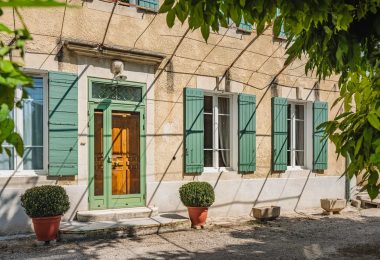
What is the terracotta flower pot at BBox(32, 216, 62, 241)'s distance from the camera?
6219 millimetres

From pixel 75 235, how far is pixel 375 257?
15.3 feet

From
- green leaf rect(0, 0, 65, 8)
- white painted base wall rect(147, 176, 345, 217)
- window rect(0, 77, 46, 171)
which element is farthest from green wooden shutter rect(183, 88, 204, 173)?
green leaf rect(0, 0, 65, 8)

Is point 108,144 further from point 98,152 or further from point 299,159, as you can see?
point 299,159

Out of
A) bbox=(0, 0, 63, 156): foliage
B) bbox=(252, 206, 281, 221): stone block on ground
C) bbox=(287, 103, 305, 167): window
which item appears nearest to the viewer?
bbox=(0, 0, 63, 156): foliage

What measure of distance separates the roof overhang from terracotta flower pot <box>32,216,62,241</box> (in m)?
3.02

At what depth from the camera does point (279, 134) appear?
32.8ft

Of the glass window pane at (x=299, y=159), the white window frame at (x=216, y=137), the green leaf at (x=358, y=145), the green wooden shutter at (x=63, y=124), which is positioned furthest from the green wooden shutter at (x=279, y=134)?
the green leaf at (x=358, y=145)

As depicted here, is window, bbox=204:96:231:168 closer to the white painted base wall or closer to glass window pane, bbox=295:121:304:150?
the white painted base wall

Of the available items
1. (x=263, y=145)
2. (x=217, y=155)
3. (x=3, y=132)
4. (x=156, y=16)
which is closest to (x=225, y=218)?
(x=217, y=155)

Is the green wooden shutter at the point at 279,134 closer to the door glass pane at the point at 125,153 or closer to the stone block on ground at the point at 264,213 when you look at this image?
the stone block on ground at the point at 264,213

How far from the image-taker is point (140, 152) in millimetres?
8109

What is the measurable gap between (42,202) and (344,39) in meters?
5.26

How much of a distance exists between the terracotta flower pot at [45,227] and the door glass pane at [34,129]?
1209 mm

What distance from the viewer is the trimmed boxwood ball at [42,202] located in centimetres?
618
